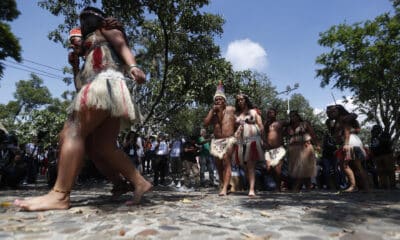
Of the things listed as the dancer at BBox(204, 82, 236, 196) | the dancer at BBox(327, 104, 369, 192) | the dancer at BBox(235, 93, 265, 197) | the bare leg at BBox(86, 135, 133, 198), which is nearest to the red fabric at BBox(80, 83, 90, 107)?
the bare leg at BBox(86, 135, 133, 198)

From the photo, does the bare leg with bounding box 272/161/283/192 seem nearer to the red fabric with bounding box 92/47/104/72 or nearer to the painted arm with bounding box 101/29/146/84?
the painted arm with bounding box 101/29/146/84

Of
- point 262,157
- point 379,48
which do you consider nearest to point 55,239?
point 262,157

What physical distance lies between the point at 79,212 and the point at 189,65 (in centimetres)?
1234

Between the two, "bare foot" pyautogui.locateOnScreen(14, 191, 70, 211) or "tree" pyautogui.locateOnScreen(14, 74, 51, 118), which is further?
"tree" pyautogui.locateOnScreen(14, 74, 51, 118)

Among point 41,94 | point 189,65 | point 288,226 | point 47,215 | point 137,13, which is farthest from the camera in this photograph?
point 41,94

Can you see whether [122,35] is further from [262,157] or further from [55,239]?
Answer: [262,157]

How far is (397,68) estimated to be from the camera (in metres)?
19.2

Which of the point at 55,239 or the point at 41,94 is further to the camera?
the point at 41,94

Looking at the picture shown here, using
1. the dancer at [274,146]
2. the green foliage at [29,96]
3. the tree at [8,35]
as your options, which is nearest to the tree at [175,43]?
the tree at [8,35]

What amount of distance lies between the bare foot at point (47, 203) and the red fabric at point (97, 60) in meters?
1.24

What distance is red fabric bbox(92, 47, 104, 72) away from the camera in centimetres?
354

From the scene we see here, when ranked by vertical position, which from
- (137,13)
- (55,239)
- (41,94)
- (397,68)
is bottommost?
(55,239)

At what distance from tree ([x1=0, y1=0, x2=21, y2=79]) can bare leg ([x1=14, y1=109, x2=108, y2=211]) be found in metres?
8.07

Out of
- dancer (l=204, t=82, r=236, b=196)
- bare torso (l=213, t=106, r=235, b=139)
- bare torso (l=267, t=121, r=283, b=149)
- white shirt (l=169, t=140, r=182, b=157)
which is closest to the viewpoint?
dancer (l=204, t=82, r=236, b=196)
